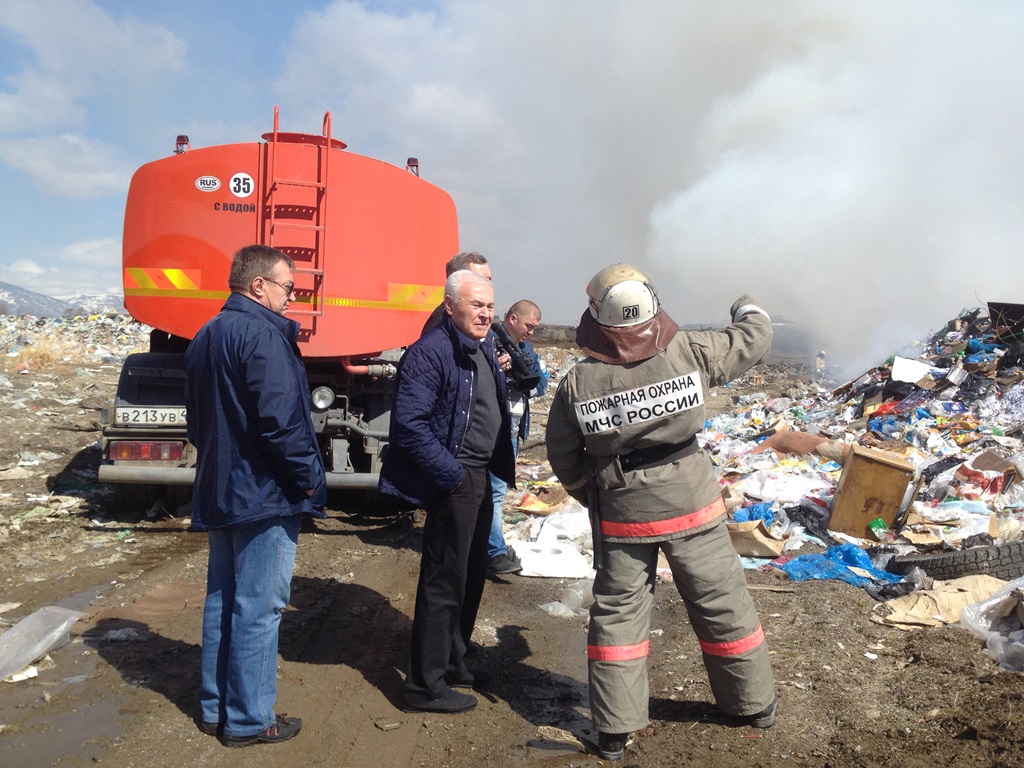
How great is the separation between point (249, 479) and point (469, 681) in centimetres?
139

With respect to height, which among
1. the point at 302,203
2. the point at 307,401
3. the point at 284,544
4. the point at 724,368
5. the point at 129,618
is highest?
the point at 302,203

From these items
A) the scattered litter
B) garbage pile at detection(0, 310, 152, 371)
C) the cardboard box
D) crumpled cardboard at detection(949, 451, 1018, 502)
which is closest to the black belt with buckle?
the scattered litter

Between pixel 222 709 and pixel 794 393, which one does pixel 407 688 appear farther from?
pixel 794 393

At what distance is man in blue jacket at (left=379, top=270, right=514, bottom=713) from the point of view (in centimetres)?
311

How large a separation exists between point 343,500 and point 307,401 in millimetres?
4039

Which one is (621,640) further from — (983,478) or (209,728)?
(983,478)

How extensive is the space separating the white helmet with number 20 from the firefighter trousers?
2.69ft

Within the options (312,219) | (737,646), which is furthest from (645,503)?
(312,219)

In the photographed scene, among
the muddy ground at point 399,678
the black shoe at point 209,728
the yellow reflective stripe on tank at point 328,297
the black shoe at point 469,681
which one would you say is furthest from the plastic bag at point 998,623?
the yellow reflective stripe on tank at point 328,297

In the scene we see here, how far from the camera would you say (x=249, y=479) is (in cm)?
277

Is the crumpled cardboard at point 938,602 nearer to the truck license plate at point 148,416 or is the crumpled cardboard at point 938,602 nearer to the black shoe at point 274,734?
the black shoe at point 274,734

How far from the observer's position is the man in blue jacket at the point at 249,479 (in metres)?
2.75

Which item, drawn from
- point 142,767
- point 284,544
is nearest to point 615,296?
point 284,544

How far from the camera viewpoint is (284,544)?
2.90 metres
